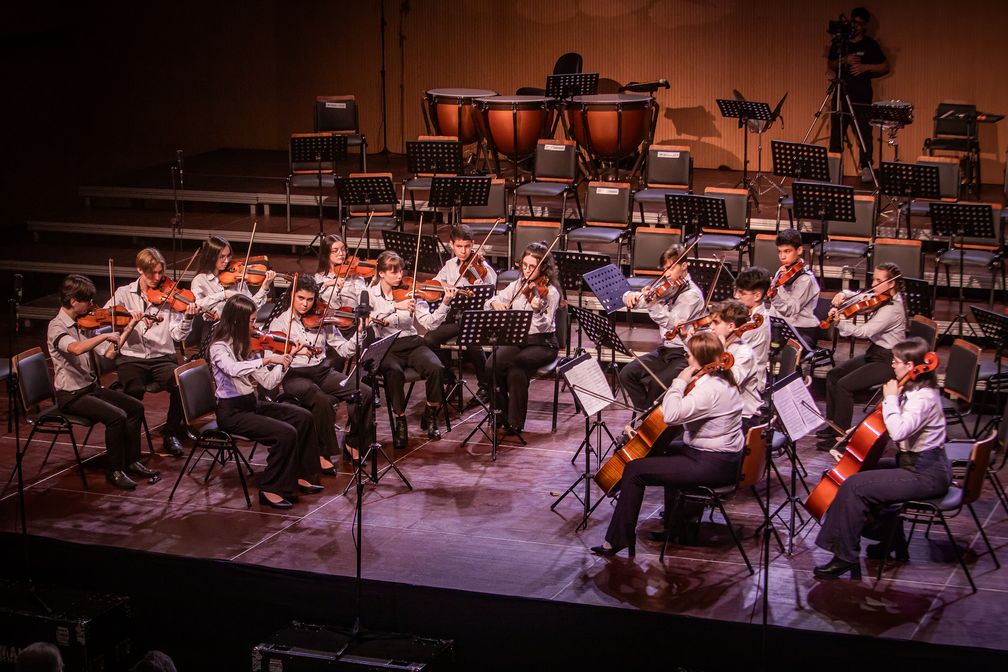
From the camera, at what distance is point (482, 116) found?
12023mm

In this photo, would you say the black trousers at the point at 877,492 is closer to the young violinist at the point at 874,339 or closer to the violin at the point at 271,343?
the young violinist at the point at 874,339

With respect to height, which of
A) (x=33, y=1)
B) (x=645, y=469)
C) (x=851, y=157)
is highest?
(x=33, y=1)

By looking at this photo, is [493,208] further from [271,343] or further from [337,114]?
[271,343]

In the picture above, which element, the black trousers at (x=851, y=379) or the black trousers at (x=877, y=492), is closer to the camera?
the black trousers at (x=877, y=492)

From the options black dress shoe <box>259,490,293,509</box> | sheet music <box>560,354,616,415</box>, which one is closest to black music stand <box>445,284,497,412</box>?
black dress shoe <box>259,490,293,509</box>

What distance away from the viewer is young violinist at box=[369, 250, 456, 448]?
808 centimetres

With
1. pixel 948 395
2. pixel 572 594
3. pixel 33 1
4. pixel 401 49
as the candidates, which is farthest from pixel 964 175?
pixel 33 1

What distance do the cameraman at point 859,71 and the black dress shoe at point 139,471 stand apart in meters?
8.11

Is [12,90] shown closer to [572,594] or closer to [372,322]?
[372,322]

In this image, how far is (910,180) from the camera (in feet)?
32.0

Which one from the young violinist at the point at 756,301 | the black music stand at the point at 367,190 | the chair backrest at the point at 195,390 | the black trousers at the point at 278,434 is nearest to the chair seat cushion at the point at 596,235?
the black music stand at the point at 367,190

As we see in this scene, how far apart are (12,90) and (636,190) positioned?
7324 mm

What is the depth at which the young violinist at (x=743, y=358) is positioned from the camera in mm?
6746

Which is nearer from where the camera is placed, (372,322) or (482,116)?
(372,322)
